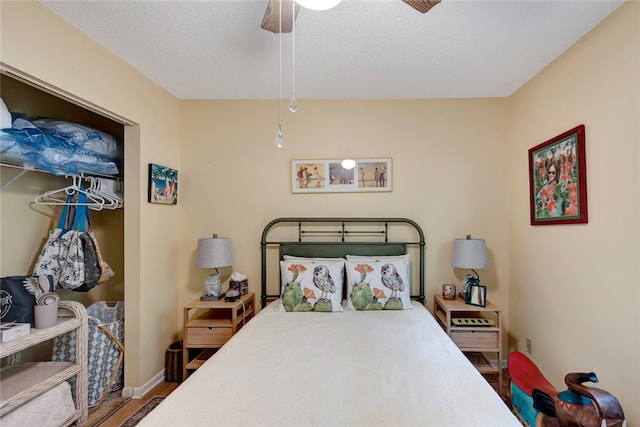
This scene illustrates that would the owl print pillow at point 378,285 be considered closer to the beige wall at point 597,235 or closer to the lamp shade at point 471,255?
the lamp shade at point 471,255

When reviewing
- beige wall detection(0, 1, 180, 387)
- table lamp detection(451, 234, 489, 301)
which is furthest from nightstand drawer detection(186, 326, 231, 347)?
table lamp detection(451, 234, 489, 301)

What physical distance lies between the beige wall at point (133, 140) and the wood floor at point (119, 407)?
0.43 feet

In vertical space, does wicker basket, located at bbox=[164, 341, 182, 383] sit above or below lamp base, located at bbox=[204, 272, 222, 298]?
below

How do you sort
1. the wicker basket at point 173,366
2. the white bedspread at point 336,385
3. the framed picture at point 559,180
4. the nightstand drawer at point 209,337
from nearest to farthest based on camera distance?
the white bedspread at point 336,385
the framed picture at point 559,180
the nightstand drawer at point 209,337
the wicker basket at point 173,366

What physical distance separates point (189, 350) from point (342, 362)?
178cm

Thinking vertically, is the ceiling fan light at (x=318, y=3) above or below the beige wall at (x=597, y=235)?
above

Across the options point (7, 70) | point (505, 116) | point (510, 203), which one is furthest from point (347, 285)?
point (7, 70)

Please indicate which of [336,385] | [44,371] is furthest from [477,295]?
[44,371]

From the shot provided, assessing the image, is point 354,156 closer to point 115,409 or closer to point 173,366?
point 173,366

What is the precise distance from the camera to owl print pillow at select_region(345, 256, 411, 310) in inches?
93.0

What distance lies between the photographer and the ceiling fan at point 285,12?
Answer: 128cm

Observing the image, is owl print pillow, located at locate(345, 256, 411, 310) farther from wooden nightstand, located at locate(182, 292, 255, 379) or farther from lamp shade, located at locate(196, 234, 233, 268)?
lamp shade, located at locate(196, 234, 233, 268)

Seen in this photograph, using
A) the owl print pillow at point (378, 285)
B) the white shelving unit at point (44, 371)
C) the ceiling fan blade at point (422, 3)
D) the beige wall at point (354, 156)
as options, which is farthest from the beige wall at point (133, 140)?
the ceiling fan blade at point (422, 3)

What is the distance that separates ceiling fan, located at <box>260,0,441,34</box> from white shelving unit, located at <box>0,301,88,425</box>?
86.5 inches
